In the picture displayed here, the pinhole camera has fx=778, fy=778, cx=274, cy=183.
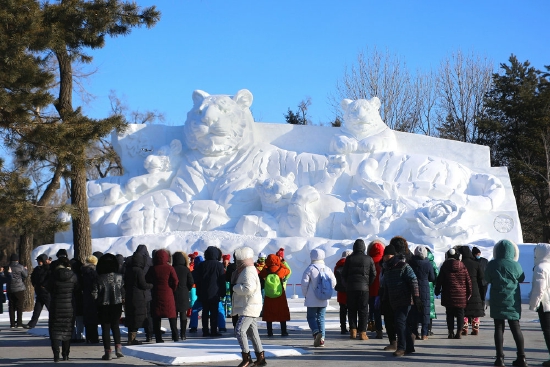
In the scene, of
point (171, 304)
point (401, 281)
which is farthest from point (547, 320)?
point (171, 304)

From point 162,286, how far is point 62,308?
1314mm

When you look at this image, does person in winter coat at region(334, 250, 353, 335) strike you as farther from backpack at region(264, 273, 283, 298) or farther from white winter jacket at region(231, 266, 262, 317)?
white winter jacket at region(231, 266, 262, 317)

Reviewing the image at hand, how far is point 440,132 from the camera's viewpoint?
3198 centimetres

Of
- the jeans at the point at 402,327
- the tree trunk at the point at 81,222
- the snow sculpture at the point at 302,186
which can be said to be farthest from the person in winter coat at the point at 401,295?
the snow sculpture at the point at 302,186

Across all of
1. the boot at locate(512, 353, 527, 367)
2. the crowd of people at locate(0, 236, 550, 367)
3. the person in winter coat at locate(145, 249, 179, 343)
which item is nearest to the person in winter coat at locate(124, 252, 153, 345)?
the crowd of people at locate(0, 236, 550, 367)

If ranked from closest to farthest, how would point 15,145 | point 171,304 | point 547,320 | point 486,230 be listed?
point 547,320, point 171,304, point 15,145, point 486,230

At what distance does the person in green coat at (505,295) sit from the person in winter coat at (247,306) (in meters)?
2.23

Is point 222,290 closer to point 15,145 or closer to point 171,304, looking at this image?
point 171,304

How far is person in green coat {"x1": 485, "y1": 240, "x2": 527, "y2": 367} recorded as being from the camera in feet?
23.9

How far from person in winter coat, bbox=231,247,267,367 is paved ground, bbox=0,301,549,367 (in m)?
0.37

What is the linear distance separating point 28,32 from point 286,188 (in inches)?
316

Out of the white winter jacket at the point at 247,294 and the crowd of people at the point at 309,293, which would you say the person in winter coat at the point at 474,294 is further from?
the white winter jacket at the point at 247,294

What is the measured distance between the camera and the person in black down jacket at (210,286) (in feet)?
33.2

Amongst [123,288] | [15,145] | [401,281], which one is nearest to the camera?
[401,281]
